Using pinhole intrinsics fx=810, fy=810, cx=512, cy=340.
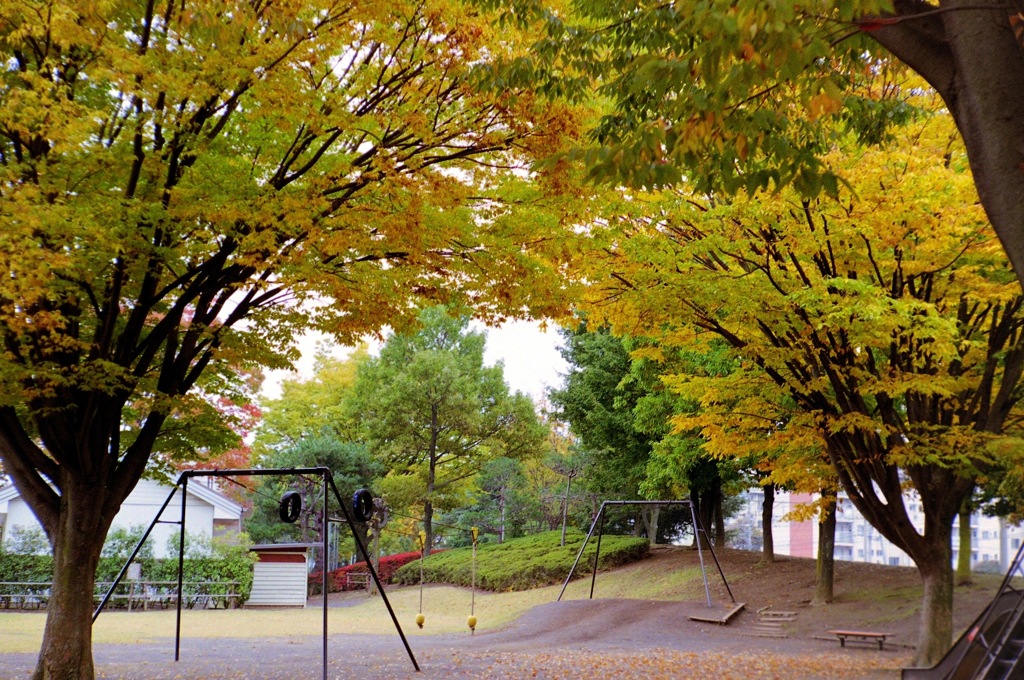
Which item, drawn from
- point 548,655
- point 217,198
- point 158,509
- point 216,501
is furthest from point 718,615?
point 216,501

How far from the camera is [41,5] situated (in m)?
6.32

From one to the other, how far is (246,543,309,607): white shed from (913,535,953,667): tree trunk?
60.9ft

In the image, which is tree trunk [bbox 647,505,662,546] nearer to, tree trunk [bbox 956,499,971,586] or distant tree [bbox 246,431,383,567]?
distant tree [bbox 246,431,383,567]

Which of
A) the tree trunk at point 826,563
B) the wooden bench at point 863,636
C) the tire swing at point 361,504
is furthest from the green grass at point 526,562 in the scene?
the tire swing at point 361,504

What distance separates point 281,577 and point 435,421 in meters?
8.32

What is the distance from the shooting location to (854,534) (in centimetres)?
5728

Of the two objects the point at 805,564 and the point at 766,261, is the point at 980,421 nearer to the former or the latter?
the point at 766,261

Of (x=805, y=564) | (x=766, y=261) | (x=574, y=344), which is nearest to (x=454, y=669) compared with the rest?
(x=766, y=261)

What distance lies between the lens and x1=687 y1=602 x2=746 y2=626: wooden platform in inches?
641

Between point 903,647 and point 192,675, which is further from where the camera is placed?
point 903,647

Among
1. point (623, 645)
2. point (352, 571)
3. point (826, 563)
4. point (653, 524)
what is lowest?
point (352, 571)

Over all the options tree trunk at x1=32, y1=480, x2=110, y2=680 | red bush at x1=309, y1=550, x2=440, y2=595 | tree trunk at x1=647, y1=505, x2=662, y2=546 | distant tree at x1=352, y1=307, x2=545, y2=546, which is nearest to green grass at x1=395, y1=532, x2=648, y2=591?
red bush at x1=309, y1=550, x2=440, y2=595

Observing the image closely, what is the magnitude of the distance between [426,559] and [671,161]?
2833 centimetres

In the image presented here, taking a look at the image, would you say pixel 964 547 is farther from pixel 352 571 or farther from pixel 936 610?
pixel 352 571
